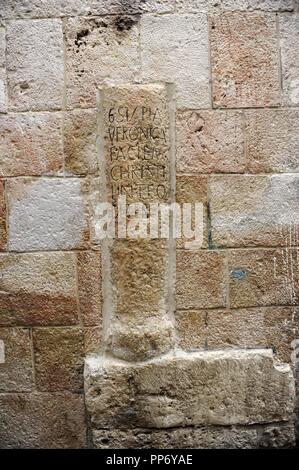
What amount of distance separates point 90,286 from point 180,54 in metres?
1.37

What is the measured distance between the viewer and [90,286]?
3.00 meters

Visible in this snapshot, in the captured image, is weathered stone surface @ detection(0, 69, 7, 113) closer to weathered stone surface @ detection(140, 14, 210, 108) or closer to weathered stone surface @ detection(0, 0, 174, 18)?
weathered stone surface @ detection(0, 0, 174, 18)

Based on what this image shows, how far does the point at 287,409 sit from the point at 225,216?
111 cm

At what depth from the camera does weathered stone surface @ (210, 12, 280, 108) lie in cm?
294

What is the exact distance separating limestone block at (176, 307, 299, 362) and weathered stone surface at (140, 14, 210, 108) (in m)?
1.17

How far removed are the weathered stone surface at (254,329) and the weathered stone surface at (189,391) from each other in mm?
85

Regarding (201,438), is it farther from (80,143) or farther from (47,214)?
(80,143)

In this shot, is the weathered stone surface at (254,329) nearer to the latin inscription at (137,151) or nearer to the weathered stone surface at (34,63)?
the latin inscription at (137,151)

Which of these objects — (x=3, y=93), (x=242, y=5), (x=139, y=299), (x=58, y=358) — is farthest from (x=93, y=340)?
(x=242, y=5)

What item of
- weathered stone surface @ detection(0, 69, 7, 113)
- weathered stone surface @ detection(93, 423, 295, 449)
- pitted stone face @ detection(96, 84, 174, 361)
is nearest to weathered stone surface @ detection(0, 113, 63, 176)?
weathered stone surface @ detection(0, 69, 7, 113)

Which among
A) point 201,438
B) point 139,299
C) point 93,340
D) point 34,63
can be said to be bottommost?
point 201,438

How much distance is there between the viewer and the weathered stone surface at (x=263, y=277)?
3.01 metres

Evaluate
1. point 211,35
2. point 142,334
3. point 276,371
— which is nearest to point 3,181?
point 142,334

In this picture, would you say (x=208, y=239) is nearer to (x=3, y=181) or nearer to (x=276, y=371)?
(x=276, y=371)
